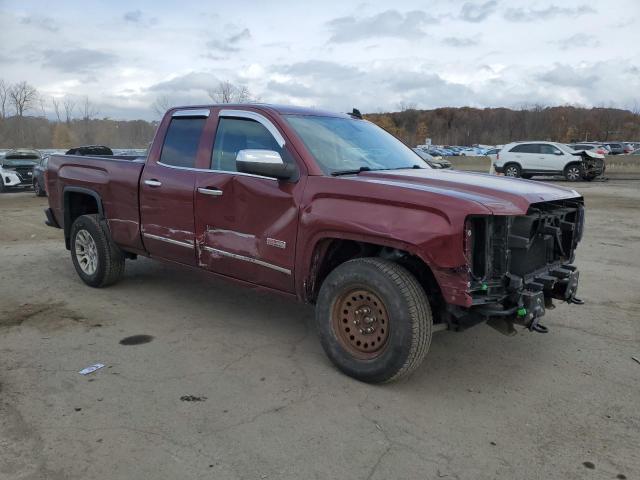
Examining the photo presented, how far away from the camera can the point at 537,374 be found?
3.93 m

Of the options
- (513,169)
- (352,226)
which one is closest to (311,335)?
(352,226)

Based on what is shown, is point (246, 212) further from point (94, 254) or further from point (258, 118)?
point (94, 254)

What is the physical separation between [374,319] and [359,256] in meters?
0.58

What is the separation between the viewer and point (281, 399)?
11.4 ft

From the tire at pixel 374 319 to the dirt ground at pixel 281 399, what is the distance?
0.59 ft

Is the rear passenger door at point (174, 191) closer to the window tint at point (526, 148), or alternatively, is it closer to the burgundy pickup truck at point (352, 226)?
the burgundy pickup truck at point (352, 226)

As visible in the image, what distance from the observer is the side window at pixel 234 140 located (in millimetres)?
4340

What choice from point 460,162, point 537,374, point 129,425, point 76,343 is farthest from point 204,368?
point 460,162

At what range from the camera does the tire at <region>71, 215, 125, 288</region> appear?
Answer: 5742mm

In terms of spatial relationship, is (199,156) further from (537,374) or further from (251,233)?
(537,374)

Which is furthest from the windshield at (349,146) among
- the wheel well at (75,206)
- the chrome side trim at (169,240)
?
the wheel well at (75,206)

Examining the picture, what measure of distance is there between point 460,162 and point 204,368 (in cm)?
3986

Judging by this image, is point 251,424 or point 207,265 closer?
point 251,424

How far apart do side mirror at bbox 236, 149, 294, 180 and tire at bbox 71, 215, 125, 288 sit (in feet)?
8.46
